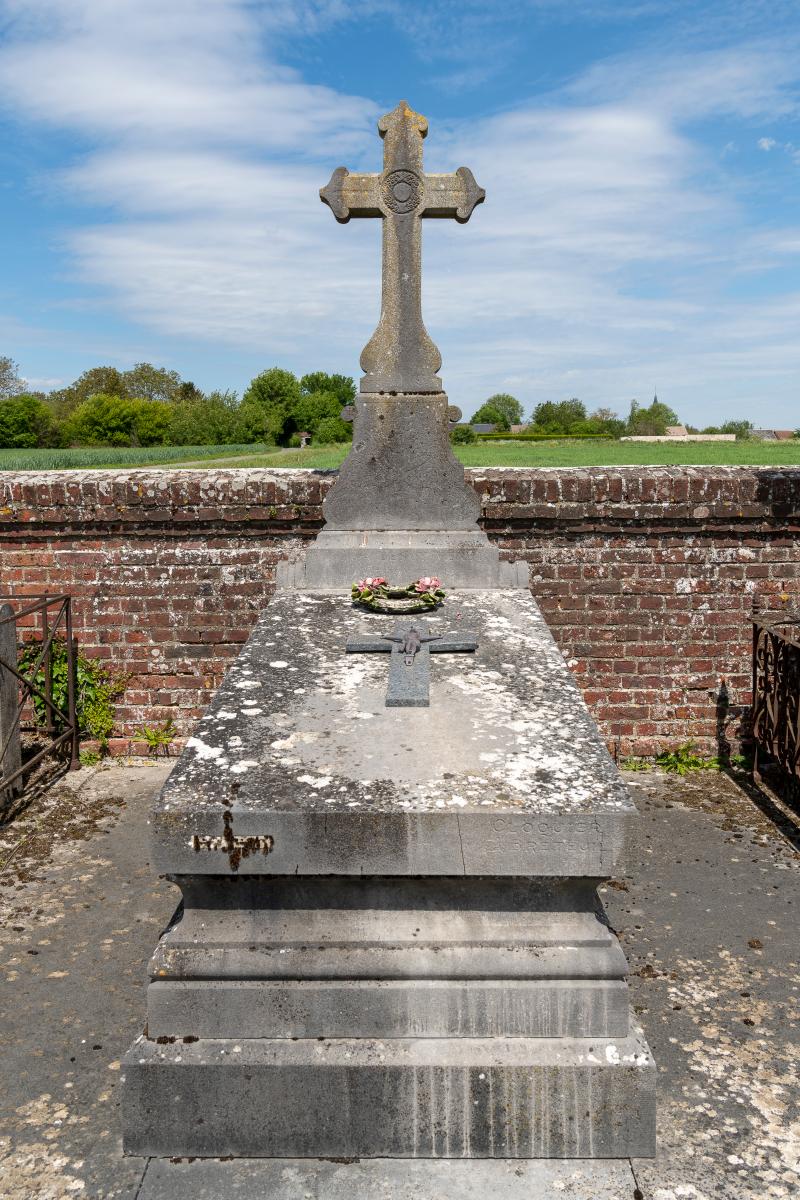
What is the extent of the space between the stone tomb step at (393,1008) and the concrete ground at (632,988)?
38cm

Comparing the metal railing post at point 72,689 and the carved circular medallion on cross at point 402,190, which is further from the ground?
the carved circular medallion on cross at point 402,190

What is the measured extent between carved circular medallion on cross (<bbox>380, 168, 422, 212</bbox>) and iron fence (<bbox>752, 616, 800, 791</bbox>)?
3.43 m

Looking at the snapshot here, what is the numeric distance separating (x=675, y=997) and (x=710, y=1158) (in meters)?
0.95

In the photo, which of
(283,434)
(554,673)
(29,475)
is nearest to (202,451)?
(283,434)

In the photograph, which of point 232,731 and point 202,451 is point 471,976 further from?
point 202,451

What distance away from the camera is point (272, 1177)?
285cm

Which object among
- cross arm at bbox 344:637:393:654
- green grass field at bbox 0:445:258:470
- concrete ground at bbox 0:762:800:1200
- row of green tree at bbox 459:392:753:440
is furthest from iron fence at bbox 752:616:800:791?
row of green tree at bbox 459:392:753:440

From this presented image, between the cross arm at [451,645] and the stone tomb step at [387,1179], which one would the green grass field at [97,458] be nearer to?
the cross arm at [451,645]

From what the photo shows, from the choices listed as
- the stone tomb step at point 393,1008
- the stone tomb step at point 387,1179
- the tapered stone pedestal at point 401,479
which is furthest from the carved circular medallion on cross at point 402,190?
the stone tomb step at point 387,1179

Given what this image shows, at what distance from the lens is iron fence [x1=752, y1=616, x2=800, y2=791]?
6082 millimetres

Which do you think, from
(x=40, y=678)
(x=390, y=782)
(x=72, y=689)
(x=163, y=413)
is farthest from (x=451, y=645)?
(x=163, y=413)

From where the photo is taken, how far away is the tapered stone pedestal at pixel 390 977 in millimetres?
2918

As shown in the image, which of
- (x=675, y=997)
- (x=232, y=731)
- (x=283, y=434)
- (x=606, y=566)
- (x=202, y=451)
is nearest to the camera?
(x=232, y=731)

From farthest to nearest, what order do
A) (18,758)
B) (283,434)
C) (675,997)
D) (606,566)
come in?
(283,434)
(606,566)
(18,758)
(675,997)
